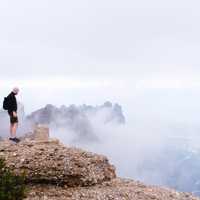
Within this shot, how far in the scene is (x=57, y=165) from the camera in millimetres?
29906

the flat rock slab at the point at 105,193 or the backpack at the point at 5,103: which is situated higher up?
the backpack at the point at 5,103

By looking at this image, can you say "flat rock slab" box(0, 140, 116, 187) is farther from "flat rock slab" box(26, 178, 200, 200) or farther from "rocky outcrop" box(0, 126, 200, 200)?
"flat rock slab" box(26, 178, 200, 200)

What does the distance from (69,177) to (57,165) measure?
35.7 inches

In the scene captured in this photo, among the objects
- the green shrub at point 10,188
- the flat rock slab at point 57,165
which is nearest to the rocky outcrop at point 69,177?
the flat rock slab at point 57,165

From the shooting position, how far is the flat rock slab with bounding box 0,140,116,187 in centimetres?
2964

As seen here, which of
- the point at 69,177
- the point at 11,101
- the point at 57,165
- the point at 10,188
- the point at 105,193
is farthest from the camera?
the point at 11,101

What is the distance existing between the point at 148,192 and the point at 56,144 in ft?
23.9

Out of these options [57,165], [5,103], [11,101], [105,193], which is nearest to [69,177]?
[57,165]

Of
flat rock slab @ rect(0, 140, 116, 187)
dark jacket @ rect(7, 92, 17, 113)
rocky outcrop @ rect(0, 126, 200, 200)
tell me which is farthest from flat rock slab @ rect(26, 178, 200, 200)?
dark jacket @ rect(7, 92, 17, 113)

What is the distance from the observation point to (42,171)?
2966 centimetres

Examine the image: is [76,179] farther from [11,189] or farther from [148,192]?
[11,189]

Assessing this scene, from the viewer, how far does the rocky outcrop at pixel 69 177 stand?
94.3ft

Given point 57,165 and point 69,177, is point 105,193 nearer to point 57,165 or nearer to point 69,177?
point 69,177

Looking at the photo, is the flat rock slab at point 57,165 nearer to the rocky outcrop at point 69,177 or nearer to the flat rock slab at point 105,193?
the rocky outcrop at point 69,177
